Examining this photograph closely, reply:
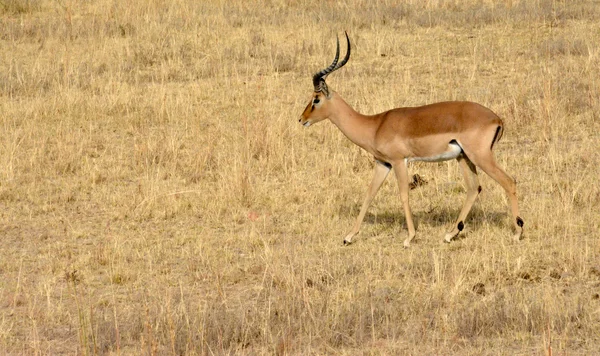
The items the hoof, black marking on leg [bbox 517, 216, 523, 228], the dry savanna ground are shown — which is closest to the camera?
the dry savanna ground

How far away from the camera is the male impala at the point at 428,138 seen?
8.04 m

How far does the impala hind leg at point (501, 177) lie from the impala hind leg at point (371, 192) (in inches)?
30.8

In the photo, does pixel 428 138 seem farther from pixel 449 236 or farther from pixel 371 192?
pixel 449 236

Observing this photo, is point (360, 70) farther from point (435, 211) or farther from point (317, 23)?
point (435, 211)

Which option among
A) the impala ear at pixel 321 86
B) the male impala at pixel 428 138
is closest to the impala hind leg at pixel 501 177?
the male impala at pixel 428 138

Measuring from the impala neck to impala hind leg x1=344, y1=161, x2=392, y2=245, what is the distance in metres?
0.17

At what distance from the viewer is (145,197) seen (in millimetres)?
9516

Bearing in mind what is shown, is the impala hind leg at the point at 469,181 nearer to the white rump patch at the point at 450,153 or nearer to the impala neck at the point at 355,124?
the white rump patch at the point at 450,153

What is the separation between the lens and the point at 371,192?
27.8 feet

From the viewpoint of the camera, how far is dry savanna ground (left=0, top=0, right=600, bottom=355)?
21.4 ft

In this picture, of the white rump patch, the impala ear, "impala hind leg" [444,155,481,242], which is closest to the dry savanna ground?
"impala hind leg" [444,155,481,242]

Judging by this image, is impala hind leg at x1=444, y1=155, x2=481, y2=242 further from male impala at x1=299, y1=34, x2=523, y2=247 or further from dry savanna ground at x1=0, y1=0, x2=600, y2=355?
dry savanna ground at x1=0, y1=0, x2=600, y2=355

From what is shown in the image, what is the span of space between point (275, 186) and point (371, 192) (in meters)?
1.85

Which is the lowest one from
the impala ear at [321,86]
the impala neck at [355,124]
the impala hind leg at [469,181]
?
the impala hind leg at [469,181]
